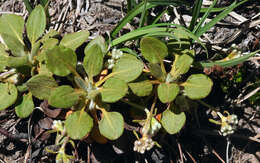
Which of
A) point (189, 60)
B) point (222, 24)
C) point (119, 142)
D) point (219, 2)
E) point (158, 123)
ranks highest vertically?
point (219, 2)

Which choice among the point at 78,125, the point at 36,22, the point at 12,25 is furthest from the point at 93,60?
the point at 12,25

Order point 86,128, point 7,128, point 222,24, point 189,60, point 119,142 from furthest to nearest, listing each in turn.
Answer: point 222,24 → point 7,128 → point 119,142 → point 189,60 → point 86,128

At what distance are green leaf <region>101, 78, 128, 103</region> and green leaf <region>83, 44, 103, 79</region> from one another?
0.11 meters

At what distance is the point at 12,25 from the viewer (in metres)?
1.89

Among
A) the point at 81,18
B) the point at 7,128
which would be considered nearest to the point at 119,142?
the point at 7,128

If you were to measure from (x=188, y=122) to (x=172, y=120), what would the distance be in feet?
1.36

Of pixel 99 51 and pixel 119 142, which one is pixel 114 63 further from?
pixel 119 142

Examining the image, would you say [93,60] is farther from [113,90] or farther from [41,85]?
[41,85]

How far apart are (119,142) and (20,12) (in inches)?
49.8

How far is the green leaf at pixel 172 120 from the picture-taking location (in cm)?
176

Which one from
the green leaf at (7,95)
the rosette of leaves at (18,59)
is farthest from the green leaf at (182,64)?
the green leaf at (7,95)

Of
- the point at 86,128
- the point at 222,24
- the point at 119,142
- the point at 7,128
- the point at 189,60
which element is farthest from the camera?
the point at 222,24

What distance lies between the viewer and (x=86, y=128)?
167 cm

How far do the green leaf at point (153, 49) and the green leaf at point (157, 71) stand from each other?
6 cm
